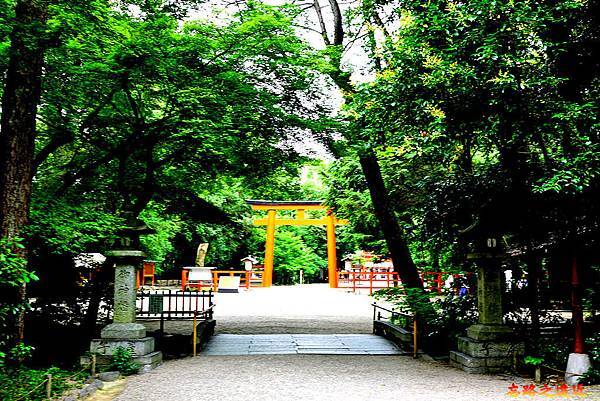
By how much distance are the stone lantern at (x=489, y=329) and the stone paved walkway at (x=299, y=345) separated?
245 centimetres

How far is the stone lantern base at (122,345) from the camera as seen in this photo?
9391 millimetres

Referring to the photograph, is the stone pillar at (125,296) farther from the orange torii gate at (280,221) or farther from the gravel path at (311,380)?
the orange torii gate at (280,221)

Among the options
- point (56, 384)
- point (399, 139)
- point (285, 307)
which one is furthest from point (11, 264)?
point (285, 307)

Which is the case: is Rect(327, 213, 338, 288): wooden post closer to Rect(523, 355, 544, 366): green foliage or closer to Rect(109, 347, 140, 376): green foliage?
Rect(109, 347, 140, 376): green foliage

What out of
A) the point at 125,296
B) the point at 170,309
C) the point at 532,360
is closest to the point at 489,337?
the point at 532,360

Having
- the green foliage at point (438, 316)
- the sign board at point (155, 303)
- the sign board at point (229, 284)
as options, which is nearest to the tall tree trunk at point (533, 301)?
the green foliage at point (438, 316)

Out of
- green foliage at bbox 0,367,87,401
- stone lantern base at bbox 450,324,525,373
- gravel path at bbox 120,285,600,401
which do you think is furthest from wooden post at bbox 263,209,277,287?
green foliage at bbox 0,367,87,401

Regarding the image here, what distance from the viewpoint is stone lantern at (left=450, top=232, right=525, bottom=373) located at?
932 centimetres

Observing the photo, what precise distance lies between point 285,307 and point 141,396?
1544 cm

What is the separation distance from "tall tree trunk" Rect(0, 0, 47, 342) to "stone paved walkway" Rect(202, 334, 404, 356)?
493cm

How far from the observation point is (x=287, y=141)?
12711 mm

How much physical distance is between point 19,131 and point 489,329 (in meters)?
8.73

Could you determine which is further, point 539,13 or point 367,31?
point 367,31

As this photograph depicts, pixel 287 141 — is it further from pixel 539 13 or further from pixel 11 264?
pixel 11 264
